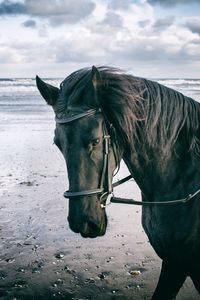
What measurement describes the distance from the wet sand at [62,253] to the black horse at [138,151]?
5.17 ft

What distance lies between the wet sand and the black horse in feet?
5.17

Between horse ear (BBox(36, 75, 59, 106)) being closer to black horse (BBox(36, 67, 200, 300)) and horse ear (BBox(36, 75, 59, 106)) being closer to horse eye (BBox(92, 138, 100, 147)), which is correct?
black horse (BBox(36, 67, 200, 300))

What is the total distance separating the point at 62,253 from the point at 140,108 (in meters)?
3.38

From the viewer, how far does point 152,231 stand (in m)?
3.28

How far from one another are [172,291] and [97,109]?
65.1 inches

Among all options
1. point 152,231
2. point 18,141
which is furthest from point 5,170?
point 152,231

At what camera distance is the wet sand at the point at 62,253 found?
4762mm

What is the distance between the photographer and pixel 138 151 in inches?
122

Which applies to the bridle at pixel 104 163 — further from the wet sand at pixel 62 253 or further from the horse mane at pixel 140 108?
the wet sand at pixel 62 253

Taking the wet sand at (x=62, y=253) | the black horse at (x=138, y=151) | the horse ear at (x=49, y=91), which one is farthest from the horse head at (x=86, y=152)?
the wet sand at (x=62, y=253)

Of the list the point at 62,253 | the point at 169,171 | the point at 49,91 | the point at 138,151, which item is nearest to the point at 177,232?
the point at 169,171

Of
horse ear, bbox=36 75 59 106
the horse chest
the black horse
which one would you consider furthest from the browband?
the horse chest

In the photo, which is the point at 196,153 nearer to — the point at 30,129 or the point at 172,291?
the point at 172,291

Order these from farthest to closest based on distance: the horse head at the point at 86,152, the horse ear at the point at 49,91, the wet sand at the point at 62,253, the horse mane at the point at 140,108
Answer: the wet sand at the point at 62,253, the horse ear at the point at 49,91, the horse mane at the point at 140,108, the horse head at the point at 86,152
